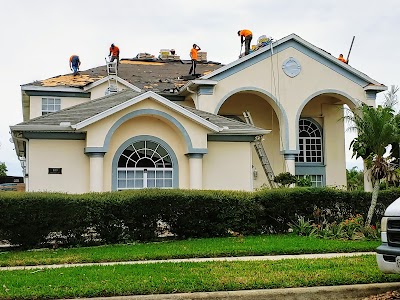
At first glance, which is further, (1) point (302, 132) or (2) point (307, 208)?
(1) point (302, 132)

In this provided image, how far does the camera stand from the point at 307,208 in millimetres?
15977

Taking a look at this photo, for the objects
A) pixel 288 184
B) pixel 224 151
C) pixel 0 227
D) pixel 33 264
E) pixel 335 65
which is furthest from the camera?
pixel 335 65

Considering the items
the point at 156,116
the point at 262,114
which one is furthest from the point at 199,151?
the point at 262,114

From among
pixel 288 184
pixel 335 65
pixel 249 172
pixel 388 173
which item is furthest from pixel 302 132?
pixel 388 173

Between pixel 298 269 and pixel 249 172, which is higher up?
pixel 249 172

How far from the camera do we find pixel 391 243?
305 inches

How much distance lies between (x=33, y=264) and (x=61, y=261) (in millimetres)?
532

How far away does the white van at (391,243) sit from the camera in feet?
24.8

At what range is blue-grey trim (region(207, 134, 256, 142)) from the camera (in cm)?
2008

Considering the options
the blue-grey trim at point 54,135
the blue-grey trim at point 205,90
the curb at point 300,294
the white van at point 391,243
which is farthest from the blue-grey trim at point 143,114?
the white van at point 391,243

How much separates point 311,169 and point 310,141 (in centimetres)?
152

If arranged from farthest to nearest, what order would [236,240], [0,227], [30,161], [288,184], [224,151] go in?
1. [288,184]
2. [224,151]
3. [30,161]
4. [236,240]
5. [0,227]

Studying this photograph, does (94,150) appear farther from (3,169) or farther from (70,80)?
(3,169)

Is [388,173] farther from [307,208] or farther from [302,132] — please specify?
[302,132]
